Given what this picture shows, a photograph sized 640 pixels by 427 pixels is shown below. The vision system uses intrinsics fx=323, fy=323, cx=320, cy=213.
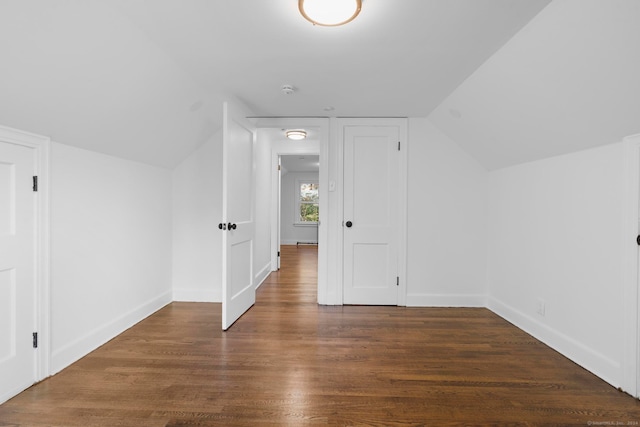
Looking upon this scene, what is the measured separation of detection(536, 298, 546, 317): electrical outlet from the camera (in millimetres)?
2674

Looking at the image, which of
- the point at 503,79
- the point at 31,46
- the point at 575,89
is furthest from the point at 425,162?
the point at 31,46

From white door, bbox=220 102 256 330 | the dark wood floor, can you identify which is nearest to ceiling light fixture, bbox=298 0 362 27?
white door, bbox=220 102 256 330

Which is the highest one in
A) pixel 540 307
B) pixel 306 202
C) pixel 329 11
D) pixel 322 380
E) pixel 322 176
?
pixel 329 11

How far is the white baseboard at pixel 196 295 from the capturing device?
371cm

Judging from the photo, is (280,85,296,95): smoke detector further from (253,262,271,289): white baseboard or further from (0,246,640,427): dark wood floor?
(253,262,271,289): white baseboard

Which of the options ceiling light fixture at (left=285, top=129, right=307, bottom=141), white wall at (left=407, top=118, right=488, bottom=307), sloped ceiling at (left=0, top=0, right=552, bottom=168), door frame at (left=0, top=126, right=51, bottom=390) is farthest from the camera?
ceiling light fixture at (left=285, top=129, right=307, bottom=141)

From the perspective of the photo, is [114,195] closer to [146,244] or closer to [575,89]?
[146,244]

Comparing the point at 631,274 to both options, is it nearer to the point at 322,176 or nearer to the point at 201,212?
the point at 322,176

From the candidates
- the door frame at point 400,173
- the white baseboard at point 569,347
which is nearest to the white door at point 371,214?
the door frame at point 400,173

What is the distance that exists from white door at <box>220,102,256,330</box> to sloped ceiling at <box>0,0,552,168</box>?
390 millimetres

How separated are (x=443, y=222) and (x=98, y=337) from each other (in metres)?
3.40

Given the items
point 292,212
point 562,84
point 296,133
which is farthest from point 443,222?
point 292,212

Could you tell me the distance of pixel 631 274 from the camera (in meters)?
1.92

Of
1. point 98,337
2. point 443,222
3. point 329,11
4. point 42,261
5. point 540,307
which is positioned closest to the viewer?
point 329,11
